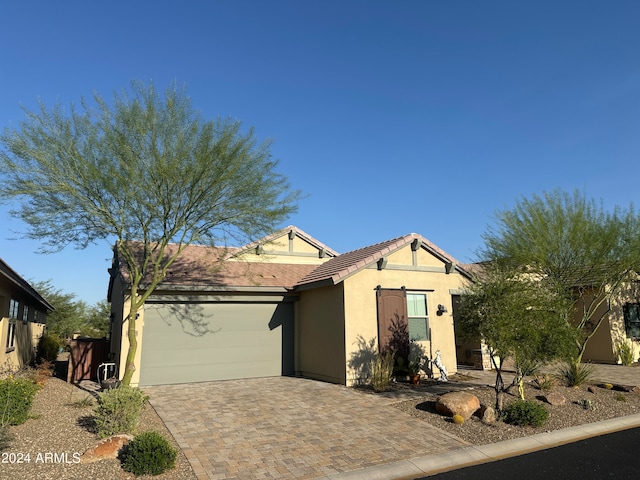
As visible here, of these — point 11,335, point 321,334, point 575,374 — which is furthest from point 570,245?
point 11,335

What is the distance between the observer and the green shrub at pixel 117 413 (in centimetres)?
673

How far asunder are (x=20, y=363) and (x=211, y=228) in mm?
9917

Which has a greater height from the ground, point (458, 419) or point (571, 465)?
point (458, 419)

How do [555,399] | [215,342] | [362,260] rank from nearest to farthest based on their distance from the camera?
[555,399] < [362,260] < [215,342]

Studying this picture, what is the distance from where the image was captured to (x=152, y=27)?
10312 millimetres

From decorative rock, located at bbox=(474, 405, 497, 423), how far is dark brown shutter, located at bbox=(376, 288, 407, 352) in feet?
12.9

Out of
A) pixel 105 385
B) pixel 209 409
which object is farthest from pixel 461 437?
pixel 105 385

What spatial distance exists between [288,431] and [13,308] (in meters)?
11.9

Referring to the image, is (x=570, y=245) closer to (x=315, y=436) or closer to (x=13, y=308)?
(x=315, y=436)

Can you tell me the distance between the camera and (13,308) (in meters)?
14.0

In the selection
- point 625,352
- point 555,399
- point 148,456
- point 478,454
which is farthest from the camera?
point 625,352

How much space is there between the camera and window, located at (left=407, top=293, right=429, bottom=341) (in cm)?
1308

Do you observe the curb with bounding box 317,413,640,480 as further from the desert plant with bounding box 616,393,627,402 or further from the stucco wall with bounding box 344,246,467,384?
the stucco wall with bounding box 344,246,467,384

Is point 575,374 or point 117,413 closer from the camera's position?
point 117,413
